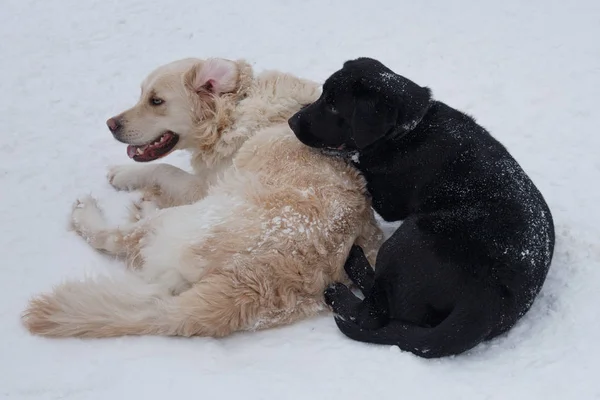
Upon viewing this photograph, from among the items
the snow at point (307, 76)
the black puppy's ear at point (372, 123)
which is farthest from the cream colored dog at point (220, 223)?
the black puppy's ear at point (372, 123)

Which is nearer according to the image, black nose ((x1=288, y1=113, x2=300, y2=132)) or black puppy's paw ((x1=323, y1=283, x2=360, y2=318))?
black puppy's paw ((x1=323, y1=283, x2=360, y2=318))

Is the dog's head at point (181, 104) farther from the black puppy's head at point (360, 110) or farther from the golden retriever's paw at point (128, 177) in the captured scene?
the black puppy's head at point (360, 110)

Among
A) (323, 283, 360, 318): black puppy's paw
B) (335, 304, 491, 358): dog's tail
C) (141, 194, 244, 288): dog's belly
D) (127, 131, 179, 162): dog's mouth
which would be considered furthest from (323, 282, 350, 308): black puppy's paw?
(127, 131, 179, 162): dog's mouth

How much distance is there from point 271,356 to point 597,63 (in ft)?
17.7

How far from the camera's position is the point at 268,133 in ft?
15.2

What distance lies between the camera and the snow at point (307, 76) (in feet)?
10.7

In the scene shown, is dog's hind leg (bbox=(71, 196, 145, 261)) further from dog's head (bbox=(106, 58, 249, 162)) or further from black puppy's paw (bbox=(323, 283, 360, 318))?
black puppy's paw (bbox=(323, 283, 360, 318))

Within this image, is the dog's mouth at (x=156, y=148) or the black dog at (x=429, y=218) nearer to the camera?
the black dog at (x=429, y=218)

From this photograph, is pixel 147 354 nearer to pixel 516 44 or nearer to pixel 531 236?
pixel 531 236

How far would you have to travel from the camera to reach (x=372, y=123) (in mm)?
4262

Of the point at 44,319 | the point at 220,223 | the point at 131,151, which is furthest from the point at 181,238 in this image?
the point at 131,151

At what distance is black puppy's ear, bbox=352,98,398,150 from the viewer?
4.25m

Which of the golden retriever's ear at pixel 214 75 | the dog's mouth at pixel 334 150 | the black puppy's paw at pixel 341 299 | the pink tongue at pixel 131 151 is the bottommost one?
the black puppy's paw at pixel 341 299

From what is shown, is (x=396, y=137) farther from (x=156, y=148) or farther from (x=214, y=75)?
(x=156, y=148)
